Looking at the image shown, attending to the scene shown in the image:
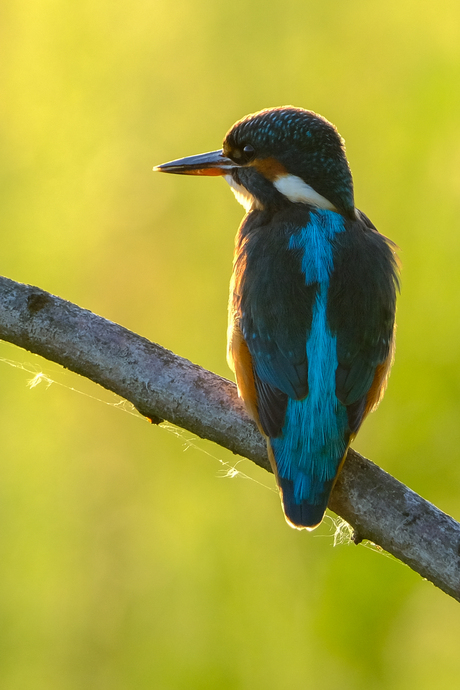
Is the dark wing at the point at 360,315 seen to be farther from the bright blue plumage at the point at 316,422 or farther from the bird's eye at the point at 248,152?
the bird's eye at the point at 248,152

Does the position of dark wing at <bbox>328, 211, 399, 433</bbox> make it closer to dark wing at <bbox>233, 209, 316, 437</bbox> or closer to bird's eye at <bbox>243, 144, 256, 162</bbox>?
dark wing at <bbox>233, 209, 316, 437</bbox>

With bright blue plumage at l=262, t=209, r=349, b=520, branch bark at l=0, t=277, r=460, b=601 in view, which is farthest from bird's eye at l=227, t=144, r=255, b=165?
branch bark at l=0, t=277, r=460, b=601

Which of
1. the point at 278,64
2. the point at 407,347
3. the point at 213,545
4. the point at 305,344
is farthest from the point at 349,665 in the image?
the point at 278,64

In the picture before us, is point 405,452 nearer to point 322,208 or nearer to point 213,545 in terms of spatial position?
point 213,545

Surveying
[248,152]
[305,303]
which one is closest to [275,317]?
[305,303]

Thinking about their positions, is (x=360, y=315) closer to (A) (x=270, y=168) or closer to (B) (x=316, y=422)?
(B) (x=316, y=422)

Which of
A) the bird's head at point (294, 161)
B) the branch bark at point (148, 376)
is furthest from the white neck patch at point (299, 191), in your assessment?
the branch bark at point (148, 376)

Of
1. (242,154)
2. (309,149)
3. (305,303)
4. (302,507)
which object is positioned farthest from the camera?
(242,154)
